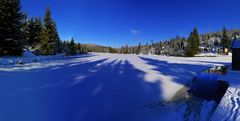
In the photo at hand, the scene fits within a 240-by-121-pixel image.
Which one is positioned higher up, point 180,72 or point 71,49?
point 71,49

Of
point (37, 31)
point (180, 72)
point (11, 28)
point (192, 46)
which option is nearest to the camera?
point (180, 72)

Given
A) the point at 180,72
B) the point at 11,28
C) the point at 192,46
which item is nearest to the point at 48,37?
the point at 11,28

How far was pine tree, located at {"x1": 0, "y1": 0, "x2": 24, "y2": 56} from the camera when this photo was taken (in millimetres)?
29422

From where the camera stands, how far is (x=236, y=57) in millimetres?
26906

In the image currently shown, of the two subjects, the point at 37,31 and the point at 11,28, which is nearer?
the point at 11,28

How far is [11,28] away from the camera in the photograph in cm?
3019

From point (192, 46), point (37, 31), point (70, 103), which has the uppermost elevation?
point (37, 31)

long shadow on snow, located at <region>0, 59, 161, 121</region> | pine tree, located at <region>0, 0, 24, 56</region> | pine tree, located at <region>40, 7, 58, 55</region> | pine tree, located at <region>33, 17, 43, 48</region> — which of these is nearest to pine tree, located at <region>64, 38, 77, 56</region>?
pine tree, located at <region>33, 17, 43, 48</region>

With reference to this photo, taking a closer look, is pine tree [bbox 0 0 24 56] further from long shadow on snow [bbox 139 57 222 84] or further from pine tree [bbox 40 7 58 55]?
long shadow on snow [bbox 139 57 222 84]

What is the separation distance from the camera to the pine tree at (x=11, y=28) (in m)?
29.4

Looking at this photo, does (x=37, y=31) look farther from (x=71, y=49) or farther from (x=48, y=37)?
(x=71, y=49)

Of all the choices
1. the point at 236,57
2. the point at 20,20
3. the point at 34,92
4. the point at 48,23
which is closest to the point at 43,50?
the point at 48,23

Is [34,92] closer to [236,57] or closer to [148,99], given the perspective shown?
[148,99]

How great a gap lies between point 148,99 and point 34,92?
4.65m
